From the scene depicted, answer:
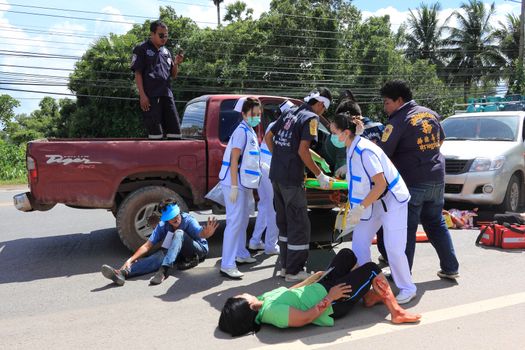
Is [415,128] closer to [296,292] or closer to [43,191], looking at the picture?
[296,292]

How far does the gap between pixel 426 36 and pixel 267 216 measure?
40876mm

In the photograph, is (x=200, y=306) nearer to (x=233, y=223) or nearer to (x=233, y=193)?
(x=233, y=223)

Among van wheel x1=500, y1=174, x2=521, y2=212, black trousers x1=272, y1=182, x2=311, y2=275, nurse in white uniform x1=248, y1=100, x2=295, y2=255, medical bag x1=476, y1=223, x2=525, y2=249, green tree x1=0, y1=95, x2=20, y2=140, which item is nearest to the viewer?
black trousers x1=272, y1=182, x2=311, y2=275

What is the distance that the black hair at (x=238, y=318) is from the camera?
3.64m

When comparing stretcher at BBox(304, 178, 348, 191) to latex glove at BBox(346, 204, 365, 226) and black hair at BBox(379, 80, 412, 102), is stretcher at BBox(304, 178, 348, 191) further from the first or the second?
latex glove at BBox(346, 204, 365, 226)

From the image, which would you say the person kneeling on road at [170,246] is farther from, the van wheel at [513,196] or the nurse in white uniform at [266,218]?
the van wheel at [513,196]

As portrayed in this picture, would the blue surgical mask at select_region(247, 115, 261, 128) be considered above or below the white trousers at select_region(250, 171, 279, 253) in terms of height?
above

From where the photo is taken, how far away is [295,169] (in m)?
4.84

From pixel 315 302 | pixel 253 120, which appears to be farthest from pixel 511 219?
pixel 315 302

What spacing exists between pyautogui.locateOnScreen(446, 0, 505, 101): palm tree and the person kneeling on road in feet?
125

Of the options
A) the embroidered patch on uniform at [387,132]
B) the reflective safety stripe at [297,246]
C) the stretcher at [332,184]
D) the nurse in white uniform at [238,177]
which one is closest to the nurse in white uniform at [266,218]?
the stretcher at [332,184]

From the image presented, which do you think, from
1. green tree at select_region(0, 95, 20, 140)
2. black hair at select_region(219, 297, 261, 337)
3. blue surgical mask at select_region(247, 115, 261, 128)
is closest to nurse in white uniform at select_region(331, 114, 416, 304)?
black hair at select_region(219, 297, 261, 337)

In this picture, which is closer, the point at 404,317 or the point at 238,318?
the point at 238,318

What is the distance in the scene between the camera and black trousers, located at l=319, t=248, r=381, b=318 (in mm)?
3932
